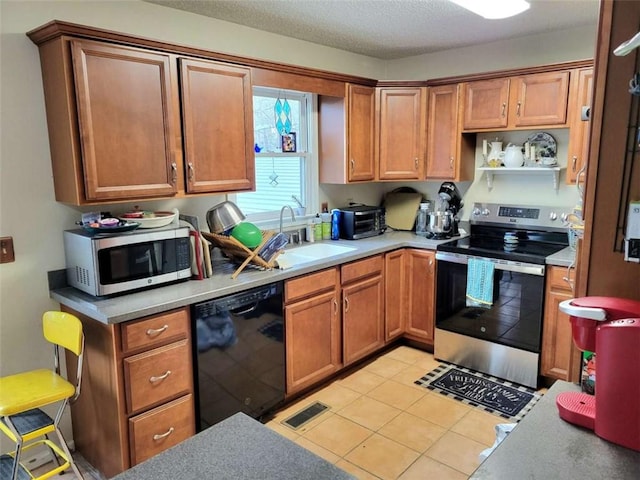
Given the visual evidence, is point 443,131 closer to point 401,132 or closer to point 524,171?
point 401,132

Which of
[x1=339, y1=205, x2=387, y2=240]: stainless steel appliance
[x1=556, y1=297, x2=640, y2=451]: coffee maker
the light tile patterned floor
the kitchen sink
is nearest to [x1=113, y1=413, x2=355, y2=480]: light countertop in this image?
[x1=556, y1=297, x2=640, y2=451]: coffee maker

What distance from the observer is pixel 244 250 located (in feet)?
8.87

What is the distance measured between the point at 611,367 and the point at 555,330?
84.7 inches

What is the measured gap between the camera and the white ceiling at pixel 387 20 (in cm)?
272

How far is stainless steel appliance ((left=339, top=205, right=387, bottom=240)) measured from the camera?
3.73 m

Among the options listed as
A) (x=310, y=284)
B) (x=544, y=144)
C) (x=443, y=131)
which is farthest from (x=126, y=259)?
(x=544, y=144)

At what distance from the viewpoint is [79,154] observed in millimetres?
2146

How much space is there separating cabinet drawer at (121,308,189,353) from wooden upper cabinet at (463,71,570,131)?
2.61 metres

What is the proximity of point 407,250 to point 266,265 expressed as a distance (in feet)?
4.50

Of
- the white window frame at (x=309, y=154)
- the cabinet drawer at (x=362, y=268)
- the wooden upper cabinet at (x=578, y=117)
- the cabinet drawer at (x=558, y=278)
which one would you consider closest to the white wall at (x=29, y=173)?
the white window frame at (x=309, y=154)

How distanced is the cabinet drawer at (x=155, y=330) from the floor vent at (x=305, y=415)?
94 cm

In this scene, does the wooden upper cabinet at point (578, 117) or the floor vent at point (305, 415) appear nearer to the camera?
the floor vent at point (305, 415)

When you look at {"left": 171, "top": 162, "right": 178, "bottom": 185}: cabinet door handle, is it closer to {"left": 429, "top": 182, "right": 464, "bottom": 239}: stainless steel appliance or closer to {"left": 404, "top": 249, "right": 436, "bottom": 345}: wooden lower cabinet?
{"left": 404, "top": 249, "right": 436, "bottom": 345}: wooden lower cabinet

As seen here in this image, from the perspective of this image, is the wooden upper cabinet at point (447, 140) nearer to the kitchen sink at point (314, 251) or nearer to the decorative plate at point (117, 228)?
the kitchen sink at point (314, 251)
